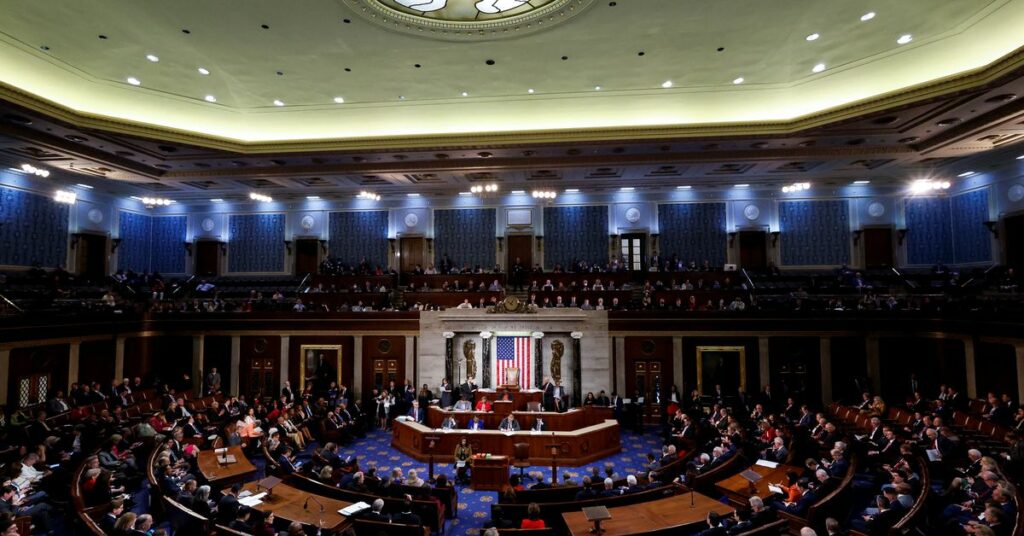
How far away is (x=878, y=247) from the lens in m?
21.5

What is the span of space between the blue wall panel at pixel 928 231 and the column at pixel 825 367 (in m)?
7.12

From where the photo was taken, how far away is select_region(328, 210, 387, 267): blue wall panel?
2402 cm

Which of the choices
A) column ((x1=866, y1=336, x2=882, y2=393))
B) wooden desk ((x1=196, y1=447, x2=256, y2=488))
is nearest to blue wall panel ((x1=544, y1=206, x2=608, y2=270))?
column ((x1=866, y1=336, x2=882, y2=393))

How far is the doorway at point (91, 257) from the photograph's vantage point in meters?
21.3

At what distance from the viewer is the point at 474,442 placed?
42.3 feet

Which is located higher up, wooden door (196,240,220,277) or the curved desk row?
wooden door (196,240,220,277)

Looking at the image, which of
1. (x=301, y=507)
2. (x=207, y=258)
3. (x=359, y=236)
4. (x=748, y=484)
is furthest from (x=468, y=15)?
(x=207, y=258)

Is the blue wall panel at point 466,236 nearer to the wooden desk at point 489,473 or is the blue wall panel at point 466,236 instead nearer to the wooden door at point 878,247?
the wooden desk at point 489,473

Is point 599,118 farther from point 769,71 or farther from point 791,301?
point 791,301

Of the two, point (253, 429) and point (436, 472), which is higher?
point (253, 429)

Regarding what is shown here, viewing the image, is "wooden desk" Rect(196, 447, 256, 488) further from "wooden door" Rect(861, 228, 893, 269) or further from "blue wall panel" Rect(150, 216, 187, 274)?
"wooden door" Rect(861, 228, 893, 269)

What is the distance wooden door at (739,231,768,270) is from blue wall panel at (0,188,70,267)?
27863 mm

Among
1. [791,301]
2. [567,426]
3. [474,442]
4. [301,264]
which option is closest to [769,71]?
[791,301]

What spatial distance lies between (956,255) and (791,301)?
7859mm
